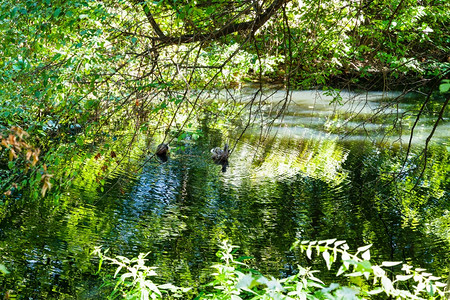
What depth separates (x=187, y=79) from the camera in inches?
271

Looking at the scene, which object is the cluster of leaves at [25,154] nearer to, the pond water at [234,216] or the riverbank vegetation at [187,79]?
the riverbank vegetation at [187,79]

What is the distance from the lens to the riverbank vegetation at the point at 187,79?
3.61 m

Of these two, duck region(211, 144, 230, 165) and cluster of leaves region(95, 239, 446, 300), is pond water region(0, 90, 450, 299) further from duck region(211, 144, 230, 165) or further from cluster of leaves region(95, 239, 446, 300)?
cluster of leaves region(95, 239, 446, 300)

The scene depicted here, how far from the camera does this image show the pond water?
236 inches

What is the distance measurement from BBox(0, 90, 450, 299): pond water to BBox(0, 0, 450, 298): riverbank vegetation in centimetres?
11

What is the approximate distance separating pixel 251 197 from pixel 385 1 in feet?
14.6

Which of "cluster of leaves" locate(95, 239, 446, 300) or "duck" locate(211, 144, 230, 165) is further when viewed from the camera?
"duck" locate(211, 144, 230, 165)

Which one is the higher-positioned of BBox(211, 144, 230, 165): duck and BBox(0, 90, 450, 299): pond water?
BBox(211, 144, 230, 165): duck

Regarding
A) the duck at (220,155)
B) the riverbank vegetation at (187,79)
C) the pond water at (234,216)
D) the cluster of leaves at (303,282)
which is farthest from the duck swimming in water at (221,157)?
the cluster of leaves at (303,282)

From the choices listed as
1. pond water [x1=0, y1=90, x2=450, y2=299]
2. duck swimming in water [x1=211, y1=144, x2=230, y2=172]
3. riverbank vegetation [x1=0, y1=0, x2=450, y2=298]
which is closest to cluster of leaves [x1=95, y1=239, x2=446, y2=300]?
riverbank vegetation [x1=0, y1=0, x2=450, y2=298]

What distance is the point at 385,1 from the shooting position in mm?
5863

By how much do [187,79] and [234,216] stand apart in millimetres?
2605

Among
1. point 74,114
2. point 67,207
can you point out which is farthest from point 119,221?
point 74,114

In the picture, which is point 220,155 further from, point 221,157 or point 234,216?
point 234,216
